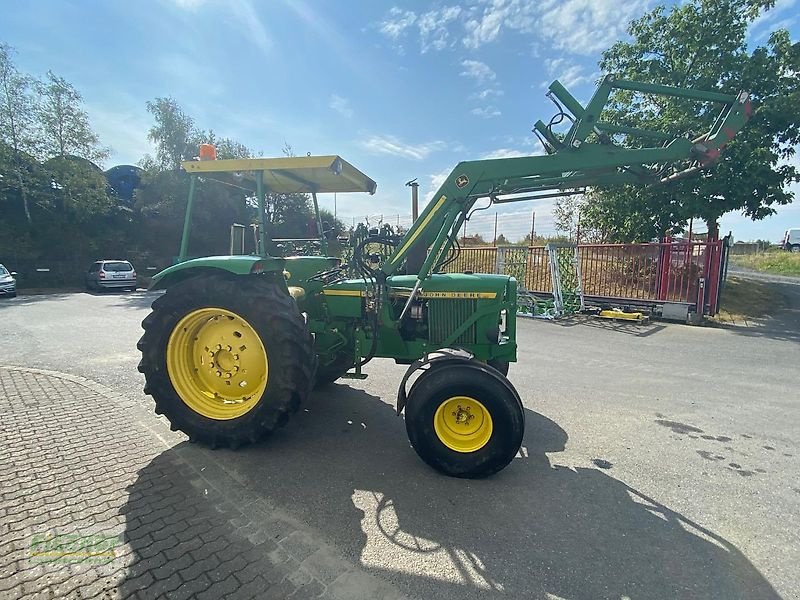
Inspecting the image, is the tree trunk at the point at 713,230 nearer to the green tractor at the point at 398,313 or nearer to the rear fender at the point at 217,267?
the green tractor at the point at 398,313

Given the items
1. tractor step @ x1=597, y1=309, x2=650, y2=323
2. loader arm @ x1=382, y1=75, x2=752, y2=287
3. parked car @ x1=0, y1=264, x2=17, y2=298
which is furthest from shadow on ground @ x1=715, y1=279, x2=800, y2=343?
parked car @ x1=0, y1=264, x2=17, y2=298

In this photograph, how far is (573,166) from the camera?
3094mm

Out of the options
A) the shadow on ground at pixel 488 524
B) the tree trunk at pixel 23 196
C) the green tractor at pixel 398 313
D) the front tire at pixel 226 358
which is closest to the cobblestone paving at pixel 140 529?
the shadow on ground at pixel 488 524

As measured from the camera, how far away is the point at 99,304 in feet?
41.9

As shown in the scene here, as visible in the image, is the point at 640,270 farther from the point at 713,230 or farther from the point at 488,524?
the point at 488,524

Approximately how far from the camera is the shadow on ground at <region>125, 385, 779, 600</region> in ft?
6.66

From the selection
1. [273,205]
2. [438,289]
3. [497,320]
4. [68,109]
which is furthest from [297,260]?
[68,109]

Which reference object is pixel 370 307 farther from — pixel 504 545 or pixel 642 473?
pixel 642 473

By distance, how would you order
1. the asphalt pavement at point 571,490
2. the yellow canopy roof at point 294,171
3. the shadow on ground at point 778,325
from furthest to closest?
the shadow on ground at point 778,325 < the yellow canopy roof at point 294,171 < the asphalt pavement at point 571,490

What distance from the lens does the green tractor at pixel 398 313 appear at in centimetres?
298

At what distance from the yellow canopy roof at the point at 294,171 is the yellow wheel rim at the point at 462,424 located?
87.1 inches

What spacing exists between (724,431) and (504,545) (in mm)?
2977

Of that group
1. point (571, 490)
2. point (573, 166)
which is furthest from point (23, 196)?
point (571, 490)

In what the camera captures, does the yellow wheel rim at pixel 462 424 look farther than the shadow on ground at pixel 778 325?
No
